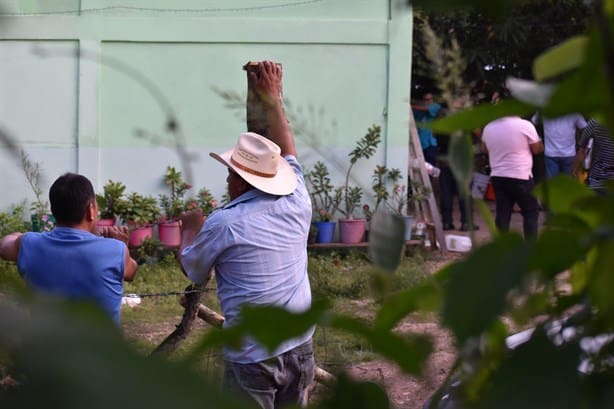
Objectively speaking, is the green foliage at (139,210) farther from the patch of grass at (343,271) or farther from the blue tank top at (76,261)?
the blue tank top at (76,261)

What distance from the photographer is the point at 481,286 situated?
2.41 feet

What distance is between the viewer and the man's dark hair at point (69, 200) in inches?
166

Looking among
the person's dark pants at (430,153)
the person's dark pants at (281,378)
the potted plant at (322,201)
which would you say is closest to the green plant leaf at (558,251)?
the person's dark pants at (281,378)

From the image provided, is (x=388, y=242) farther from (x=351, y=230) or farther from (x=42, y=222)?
(x=351, y=230)

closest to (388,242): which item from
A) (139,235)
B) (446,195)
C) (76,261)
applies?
(76,261)

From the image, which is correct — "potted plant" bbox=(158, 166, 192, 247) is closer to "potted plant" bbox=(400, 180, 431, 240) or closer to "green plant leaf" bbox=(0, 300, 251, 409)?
"potted plant" bbox=(400, 180, 431, 240)

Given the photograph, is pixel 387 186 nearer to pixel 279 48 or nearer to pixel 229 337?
pixel 279 48

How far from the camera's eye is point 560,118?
84 centimetres

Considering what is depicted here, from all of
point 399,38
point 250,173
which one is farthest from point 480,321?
point 399,38

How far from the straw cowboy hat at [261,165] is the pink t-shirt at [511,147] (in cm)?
566

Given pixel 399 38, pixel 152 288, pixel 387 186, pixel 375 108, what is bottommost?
pixel 152 288

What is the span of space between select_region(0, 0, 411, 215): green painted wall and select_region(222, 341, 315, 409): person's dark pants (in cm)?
629

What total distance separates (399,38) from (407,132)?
1.00 m

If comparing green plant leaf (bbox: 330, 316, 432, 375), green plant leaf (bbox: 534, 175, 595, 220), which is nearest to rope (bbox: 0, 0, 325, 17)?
green plant leaf (bbox: 534, 175, 595, 220)
